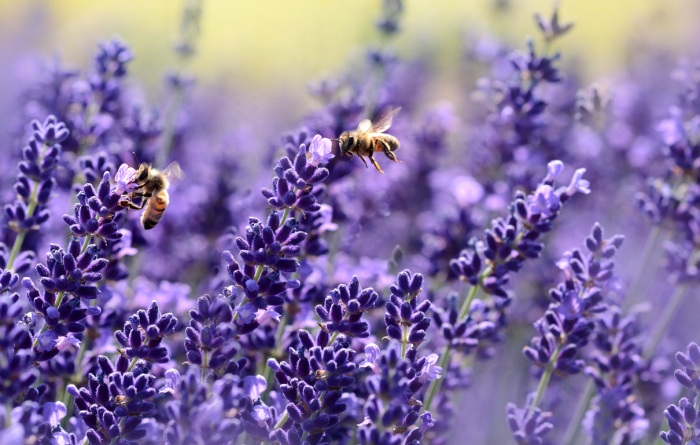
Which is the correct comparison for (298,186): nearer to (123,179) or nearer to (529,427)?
(123,179)

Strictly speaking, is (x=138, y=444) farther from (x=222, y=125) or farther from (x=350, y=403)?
(x=222, y=125)

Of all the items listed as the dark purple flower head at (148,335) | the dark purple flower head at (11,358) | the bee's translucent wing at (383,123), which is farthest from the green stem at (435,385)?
the dark purple flower head at (11,358)

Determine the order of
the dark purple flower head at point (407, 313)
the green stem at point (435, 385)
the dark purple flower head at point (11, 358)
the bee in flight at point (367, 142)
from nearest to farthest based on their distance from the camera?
1. the dark purple flower head at point (11, 358)
2. the dark purple flower head at point (407, 313)
3. the green stem at point (435, 385)
4. the bee in flight at point (367, 142)

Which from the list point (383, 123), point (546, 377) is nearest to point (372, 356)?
point (546, 377)

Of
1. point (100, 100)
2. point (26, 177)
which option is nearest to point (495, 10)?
point (100, 100)

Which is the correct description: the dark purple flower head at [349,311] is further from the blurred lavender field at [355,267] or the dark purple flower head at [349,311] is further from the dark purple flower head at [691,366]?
the dark purple flower head at [691,366]

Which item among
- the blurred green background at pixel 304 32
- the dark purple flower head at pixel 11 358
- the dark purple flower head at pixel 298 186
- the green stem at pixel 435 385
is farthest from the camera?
the blurred green background at pixel 304 32
